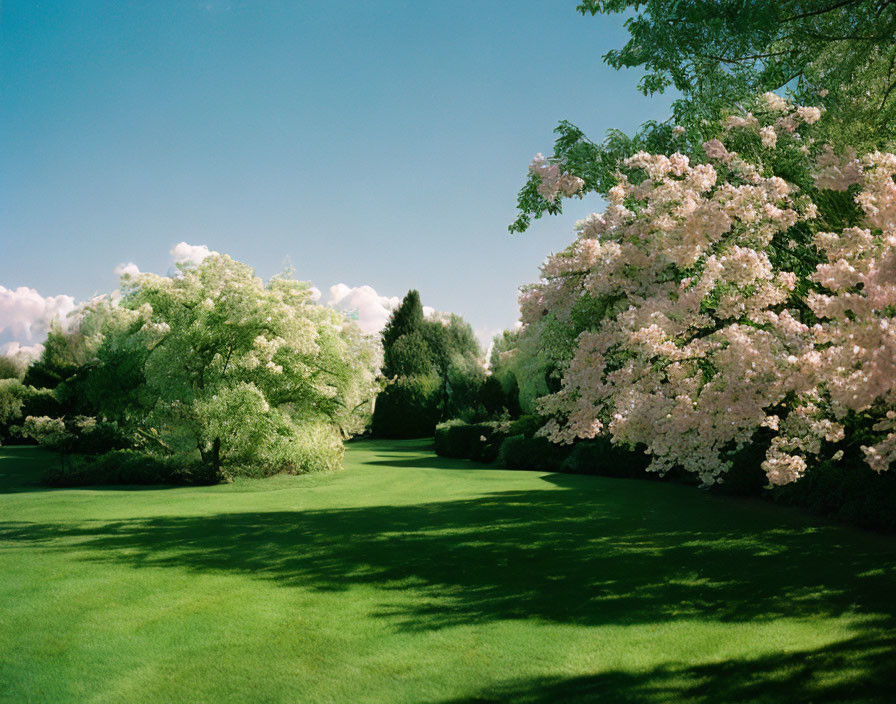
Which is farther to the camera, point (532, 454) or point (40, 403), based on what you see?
point (40, 403)

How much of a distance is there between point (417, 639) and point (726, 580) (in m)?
3.67


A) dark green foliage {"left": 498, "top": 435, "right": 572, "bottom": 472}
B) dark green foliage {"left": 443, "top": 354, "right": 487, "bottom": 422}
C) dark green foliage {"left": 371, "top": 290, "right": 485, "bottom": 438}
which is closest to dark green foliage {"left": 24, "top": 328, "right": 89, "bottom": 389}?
dark green foliage {"left": 371, "top": 290, "right": 485, "bottom": 438}

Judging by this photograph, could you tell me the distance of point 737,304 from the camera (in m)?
6.65

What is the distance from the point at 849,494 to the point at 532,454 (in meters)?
11.6

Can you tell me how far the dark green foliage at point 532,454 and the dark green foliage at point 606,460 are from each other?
844mm

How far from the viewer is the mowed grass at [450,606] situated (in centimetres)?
480

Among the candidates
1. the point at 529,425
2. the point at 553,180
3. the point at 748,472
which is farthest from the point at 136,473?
the point at 748,472

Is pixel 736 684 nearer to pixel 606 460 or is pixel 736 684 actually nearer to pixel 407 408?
pixel 606 460

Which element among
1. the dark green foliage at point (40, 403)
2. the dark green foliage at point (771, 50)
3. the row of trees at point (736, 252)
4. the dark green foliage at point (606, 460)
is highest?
the dark green foliage at point (771, 50)

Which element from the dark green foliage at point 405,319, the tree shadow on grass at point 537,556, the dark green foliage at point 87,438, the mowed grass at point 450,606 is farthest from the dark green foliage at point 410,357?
the mowed grass at point 450,606

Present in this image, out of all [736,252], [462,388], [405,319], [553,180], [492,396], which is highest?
[405,319]

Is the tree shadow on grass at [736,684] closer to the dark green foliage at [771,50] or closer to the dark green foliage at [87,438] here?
the dark green foliage at [771,50]

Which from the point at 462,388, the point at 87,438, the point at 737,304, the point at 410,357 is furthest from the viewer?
the point at 410,357

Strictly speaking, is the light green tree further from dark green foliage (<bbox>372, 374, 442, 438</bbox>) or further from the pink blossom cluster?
dark green foliage (<bbox>372, 374, 442, 438</bbox>)
